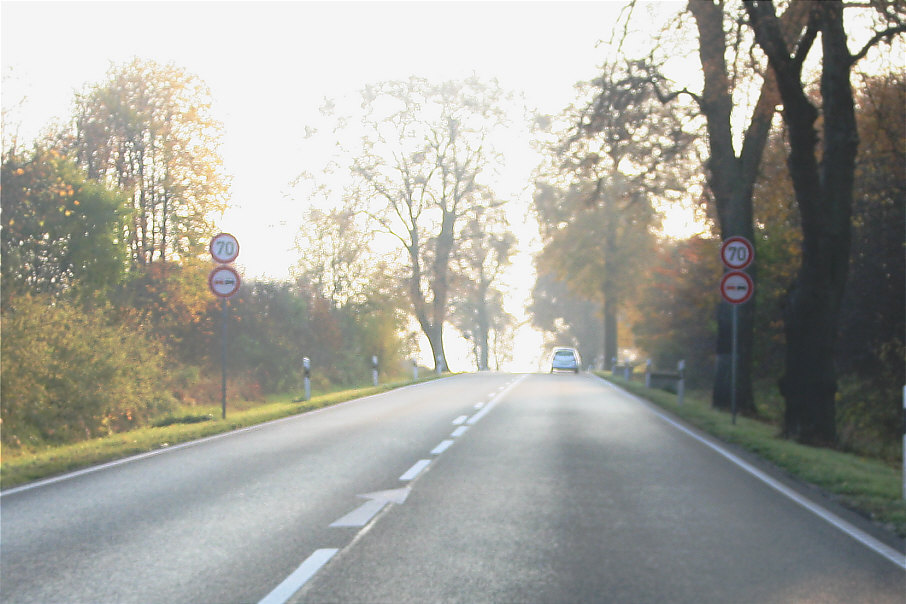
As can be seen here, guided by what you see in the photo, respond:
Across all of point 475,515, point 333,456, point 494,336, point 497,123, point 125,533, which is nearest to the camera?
point 125,533

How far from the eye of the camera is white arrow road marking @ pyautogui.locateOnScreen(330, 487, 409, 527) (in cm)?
752

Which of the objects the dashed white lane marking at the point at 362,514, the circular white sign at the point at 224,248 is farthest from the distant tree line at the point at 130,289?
the dashed white lane marking at the point at 362,514

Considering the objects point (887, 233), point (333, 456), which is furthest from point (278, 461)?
point (887, 233)

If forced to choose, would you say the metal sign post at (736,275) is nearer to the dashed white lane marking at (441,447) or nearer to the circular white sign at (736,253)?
the circular white sign at (736,253)

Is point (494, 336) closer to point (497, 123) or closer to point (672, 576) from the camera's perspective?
point (497, 123)

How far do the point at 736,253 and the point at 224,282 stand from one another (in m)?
9.70

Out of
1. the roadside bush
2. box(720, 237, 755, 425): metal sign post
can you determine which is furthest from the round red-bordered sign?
the roadside bush

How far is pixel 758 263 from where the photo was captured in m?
27.2

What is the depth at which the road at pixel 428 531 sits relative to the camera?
5621 mm

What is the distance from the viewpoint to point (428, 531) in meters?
7.19

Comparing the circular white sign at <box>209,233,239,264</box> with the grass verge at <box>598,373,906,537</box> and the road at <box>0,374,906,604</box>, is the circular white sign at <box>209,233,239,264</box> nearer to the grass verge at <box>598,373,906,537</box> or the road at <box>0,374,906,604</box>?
the road at <box>0,374,906,604</box>

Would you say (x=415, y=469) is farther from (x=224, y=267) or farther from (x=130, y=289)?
(x=130, y=289)

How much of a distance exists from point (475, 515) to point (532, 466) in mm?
3112

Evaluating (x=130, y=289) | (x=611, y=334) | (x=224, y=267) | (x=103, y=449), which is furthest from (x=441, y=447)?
(x=611, y=334)
